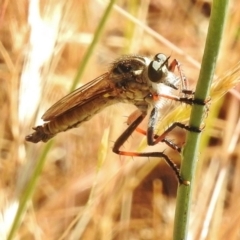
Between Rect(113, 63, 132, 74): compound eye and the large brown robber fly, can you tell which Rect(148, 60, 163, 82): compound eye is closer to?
the large brown robber fly

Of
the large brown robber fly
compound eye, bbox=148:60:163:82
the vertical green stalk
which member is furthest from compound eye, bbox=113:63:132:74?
the vertical green stalk

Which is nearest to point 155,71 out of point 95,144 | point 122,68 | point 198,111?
point 122,68

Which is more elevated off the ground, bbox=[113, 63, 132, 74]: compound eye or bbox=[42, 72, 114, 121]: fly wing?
bbox=[113, 63, 132, 74]: compound eye

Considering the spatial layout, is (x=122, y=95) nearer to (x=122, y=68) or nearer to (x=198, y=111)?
(x=122, y=68)

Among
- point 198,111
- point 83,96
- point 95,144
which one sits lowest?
point 198,111

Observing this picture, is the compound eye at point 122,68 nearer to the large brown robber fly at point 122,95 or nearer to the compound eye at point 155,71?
the large brown robber fly at point 122,95

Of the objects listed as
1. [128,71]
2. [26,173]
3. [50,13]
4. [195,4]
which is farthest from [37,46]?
[195,4]

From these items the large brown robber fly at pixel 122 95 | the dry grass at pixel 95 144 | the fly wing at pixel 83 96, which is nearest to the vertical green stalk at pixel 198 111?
the dry grass at pixel 95 144
